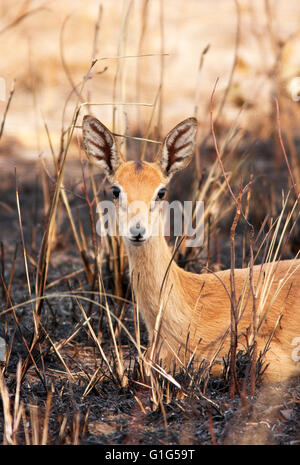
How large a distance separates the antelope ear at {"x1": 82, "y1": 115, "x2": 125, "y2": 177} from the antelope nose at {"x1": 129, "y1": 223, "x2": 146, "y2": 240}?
54 centimetres

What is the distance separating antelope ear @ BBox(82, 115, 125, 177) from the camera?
140 inches

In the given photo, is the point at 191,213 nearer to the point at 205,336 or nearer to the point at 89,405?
the point at 205,336

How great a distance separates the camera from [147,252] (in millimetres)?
3502

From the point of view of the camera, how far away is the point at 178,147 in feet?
11.9

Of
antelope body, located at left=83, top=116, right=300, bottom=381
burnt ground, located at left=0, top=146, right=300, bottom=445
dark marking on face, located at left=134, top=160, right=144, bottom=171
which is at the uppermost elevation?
dark marking on face, located at left=134, top=160, right=144, bottom=171

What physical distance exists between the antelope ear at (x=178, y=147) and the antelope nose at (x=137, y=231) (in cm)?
53

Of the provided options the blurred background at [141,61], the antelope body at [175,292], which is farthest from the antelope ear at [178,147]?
the blurred background at [141,61]

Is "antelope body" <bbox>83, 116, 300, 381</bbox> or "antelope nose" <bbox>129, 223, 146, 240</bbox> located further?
"antelope body" <bbox>83, 116, 300, 381</bbox>

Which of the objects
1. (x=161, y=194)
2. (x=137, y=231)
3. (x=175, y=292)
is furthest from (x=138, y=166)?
(x=175, y=292)

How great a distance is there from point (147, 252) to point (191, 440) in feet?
3.48

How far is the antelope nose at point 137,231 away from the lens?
3236 mm

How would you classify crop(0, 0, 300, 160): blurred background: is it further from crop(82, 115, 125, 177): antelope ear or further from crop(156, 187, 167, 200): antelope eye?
crop(156, 187, 167, 200): antelope eye

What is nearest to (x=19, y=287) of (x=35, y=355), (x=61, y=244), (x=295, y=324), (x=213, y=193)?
(x=61, y=244)

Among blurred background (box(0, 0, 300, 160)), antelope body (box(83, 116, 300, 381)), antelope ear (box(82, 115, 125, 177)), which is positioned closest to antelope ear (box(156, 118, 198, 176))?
antelope body (box(83, 116, 300, 381))
